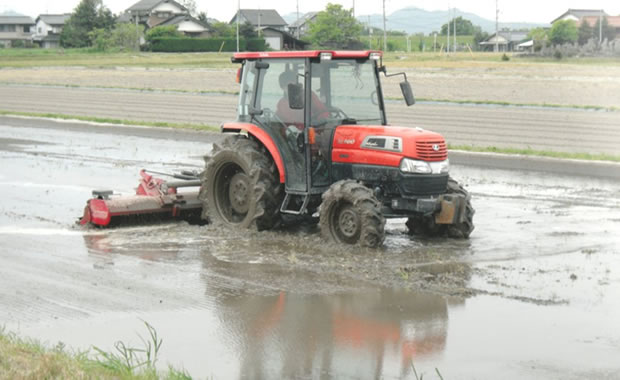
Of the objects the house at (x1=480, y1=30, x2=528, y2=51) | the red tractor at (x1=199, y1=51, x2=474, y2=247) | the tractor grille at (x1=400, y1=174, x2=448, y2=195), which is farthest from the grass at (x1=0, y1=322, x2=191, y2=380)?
the house at (x1=480, y1=30, x2=528, y2=51)

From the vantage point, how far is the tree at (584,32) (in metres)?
81.9

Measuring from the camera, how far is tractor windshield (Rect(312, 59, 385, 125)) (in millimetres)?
11102

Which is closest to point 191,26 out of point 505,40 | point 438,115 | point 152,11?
point 152,11

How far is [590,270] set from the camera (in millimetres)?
9617

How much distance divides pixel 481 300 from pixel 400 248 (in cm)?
235

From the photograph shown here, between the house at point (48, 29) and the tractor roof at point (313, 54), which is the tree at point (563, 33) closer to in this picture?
the house at point (48, 29)

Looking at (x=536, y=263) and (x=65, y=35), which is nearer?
(x=536, y=263)

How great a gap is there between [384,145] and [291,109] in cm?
130

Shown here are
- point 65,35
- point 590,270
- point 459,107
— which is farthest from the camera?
point 65,35

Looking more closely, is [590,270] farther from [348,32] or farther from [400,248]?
[348,32]

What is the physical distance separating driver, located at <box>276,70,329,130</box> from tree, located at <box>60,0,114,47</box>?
296 feet

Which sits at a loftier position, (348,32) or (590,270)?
(348,32)

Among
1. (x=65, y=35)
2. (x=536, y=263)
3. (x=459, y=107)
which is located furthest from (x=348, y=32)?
(x=536, y=263)

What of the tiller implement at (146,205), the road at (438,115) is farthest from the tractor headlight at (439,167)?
the road at (438,115)
